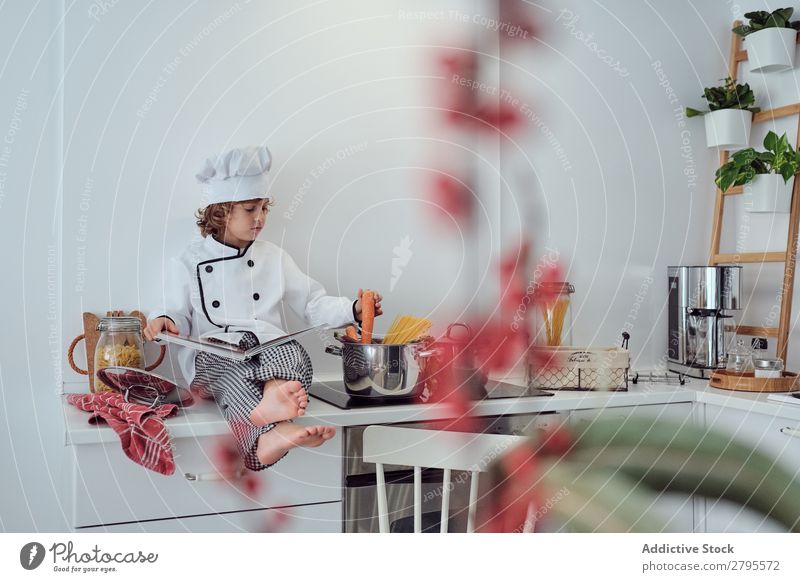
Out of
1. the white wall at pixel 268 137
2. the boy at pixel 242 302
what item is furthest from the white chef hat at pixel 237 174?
the white wall at pixel 268 137

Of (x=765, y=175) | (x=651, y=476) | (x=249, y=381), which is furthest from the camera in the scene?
(x=765, y=175)

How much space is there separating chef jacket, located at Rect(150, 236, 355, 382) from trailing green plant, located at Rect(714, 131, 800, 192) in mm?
693

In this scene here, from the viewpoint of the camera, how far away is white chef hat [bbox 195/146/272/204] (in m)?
0.95

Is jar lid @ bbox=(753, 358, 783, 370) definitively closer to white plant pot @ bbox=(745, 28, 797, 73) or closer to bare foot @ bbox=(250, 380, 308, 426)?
white plant pot @ bbox=(745, 28, 797, 73)

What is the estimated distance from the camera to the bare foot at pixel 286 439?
32.5 inches

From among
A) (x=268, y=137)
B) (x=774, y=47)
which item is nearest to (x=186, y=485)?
(x=268, y=137)

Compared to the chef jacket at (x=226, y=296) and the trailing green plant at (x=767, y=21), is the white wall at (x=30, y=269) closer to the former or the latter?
the chef jacket at (x=226, y=296)

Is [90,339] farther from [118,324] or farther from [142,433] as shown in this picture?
[142,433]

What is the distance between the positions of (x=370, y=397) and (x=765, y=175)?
30.2 inches

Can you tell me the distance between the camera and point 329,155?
1.15 m

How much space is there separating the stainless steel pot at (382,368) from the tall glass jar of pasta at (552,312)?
0.29 metres

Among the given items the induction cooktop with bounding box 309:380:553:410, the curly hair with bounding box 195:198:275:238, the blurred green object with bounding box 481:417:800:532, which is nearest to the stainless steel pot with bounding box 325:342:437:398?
the induction cooktop with bounding box 309:380:553:410
